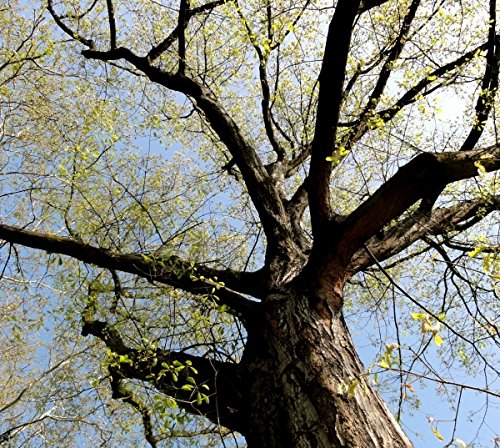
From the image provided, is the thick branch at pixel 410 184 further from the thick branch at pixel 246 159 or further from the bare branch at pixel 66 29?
the bare branch at pixel 66 29

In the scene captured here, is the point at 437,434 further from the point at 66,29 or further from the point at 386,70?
the point at 66,29

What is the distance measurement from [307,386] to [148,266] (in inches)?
73.5

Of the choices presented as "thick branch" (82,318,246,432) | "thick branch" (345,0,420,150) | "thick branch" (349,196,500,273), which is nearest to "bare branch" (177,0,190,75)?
"thick branch" (345,0,420,150)

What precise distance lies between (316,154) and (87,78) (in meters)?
4.93

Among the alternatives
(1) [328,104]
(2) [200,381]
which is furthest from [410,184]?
(2) [200,381]

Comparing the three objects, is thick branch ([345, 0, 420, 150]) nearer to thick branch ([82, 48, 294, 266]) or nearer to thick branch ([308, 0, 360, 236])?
thick branch ([82, 48, 294, 266])

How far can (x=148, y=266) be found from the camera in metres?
3.94

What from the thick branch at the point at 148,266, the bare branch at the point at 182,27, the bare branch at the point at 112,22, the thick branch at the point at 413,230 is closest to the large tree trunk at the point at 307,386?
the thick branch at the point at 148,266

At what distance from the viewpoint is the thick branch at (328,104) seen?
2.47 metres

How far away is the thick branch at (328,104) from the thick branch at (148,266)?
1048mm

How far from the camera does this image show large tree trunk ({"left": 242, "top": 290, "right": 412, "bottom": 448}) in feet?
7.79

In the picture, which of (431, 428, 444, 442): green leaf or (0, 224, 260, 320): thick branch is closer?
(431, 428, 444, 442): green leaf

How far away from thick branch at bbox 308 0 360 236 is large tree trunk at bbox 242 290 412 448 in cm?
68

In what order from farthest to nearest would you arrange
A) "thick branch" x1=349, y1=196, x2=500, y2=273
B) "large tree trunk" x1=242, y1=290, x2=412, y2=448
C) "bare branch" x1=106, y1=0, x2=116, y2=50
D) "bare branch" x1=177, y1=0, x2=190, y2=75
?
"bare branch" x1=106, y1=0, x2=116, y2=50
"bare branch" x1=177, y1=0, x2=190, y2=75
"thick branch" x1=349, y1=196, x2=500, y2=273
"large tree trunk" x1=242, y1=290, x2=412, y2=448
